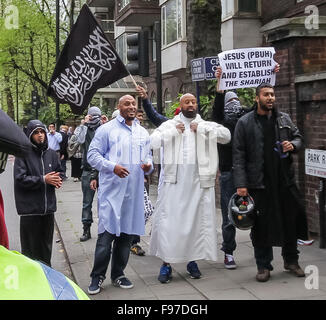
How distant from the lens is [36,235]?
6.18 m

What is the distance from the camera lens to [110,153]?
5.99 m

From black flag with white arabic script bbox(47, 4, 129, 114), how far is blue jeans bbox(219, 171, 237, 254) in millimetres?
1679

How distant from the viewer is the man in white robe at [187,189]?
6117 millimetres

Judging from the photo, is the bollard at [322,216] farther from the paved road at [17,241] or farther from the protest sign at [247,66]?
the paved road at [17,241]

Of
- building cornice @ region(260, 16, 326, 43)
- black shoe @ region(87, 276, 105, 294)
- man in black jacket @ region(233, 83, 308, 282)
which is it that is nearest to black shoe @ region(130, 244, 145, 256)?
black shoe @ region(87, 276, 105, 294)

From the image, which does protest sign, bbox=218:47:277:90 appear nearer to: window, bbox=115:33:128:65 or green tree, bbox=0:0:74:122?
green tree, bbox=0:0:74:122

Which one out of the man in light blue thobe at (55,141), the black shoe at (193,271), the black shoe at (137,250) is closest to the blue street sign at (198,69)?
the black shoe at (137,250)

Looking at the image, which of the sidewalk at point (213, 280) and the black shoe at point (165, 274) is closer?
the sidewalk at point (213, 280)

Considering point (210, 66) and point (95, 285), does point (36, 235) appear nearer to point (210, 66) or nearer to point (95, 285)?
point (95, 285)

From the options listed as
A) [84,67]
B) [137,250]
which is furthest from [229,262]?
[84,67]

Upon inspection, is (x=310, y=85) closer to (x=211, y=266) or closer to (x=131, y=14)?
(x=211, y=266)

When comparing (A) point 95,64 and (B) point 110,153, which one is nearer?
(B) point 110,153
